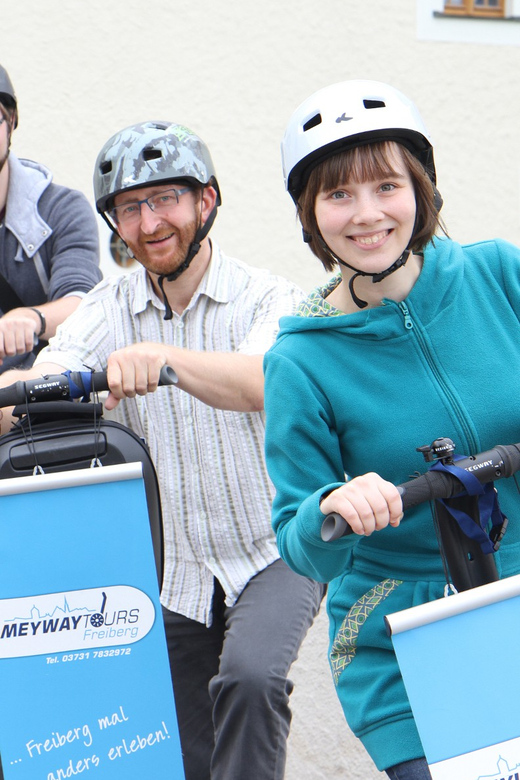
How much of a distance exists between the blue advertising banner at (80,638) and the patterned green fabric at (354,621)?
462 millimetres

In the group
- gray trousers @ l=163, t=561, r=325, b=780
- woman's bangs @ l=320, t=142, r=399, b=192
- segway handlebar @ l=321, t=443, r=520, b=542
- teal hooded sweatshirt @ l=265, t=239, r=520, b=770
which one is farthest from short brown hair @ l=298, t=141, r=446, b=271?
gray trousers @ l=163, t=561, r=325, b=780

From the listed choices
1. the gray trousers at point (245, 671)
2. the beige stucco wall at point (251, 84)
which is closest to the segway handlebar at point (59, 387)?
the gray trousers at point (245, 671)

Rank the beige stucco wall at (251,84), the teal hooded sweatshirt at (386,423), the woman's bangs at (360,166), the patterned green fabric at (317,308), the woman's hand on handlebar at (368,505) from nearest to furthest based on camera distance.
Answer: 1. the woman's hand on handlebar at (368,505)
2. the teal hooded sweatshirt at (386,423)
3. the woman's bangs at (360,166)
4. the patterned green fabric at (317,308)
5. the beige stucco wall at (251,84)

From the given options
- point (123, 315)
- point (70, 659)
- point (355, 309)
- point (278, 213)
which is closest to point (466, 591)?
point (355, 309)

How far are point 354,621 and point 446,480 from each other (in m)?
0.48

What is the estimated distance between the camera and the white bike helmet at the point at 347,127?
2.39m

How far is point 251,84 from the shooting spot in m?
7.36

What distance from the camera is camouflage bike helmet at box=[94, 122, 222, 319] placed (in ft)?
11.2

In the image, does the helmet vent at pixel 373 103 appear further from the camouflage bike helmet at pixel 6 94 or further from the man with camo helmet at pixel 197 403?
the camouflage bike helmet at pixel 6 94

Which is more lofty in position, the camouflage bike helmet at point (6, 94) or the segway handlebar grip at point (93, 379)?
the camouflage bike helmet at point (6, 94)

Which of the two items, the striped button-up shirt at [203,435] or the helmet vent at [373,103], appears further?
the striped button-up shirt at [203,435]

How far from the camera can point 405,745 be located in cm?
218

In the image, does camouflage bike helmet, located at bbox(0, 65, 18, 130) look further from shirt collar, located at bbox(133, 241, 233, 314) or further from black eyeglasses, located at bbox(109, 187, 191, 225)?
shirt collar, located at bbox(133, 241, 233, 314)

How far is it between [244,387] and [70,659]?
95cm
